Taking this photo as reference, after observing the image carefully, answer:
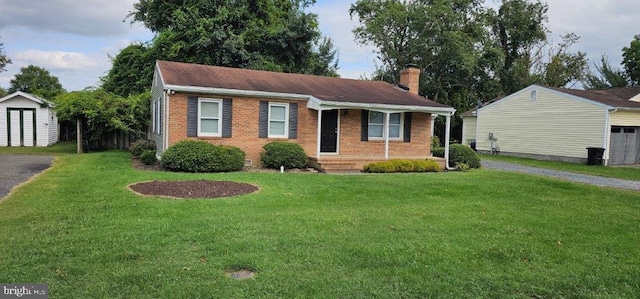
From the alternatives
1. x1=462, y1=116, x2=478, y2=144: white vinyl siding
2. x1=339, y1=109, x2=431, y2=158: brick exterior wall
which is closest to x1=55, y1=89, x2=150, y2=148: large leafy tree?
x1=339, y1=109, x2=431, y2=158: brick exterior wall

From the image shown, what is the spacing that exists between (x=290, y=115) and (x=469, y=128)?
20577mm

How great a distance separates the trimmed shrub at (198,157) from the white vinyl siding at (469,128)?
897 inches

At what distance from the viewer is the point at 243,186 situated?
10.0 metres

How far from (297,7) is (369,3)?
6276mm

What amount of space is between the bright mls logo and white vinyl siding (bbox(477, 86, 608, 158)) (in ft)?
75.9

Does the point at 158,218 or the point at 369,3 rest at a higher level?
the point at 369,3

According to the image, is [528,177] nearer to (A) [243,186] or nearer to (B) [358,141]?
(B) [358,141]

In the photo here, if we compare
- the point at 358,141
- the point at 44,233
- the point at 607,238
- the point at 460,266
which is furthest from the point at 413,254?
the point at 358,141

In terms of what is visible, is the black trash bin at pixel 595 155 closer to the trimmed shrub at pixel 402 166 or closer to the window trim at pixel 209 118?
the trimmed shrub at pixel 402 166

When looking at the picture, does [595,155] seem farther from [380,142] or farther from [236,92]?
[236,92]

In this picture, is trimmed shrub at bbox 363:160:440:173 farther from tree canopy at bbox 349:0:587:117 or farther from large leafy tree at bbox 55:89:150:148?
tree canopy at bbox 349:0:587:117

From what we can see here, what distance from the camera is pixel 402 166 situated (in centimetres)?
1504

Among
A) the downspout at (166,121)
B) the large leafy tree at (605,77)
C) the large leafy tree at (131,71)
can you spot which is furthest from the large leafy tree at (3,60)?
the large leafy tree at (605,77)

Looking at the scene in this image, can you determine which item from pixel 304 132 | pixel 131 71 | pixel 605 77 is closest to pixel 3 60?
pixel 131 71
